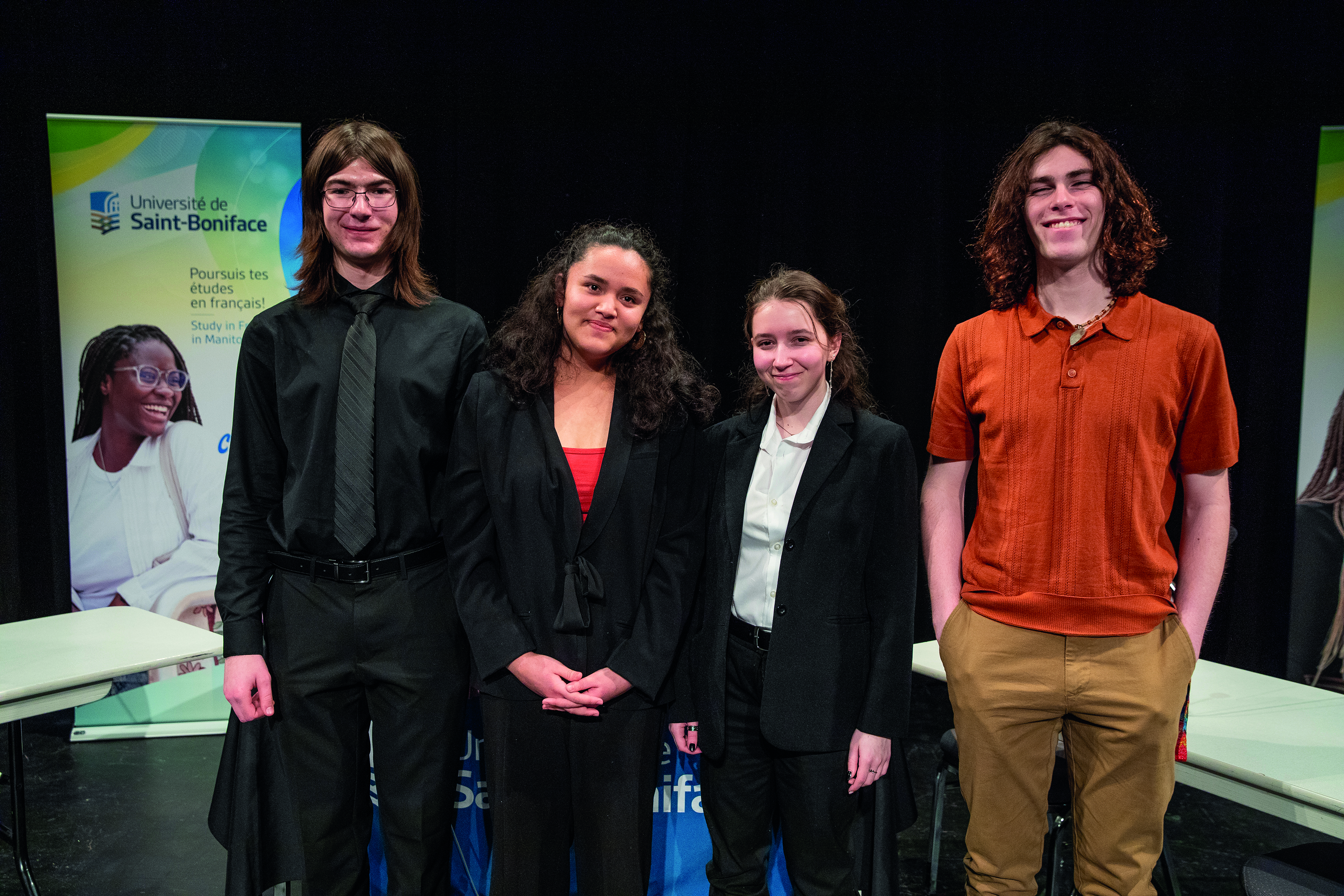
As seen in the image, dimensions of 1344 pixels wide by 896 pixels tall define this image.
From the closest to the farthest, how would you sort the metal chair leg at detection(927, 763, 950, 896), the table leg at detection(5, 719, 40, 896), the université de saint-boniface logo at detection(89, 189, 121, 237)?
the table leg at detection(5, 719, 40, 896), the metal chair leg at detection(927, 763, 950, 896), the université de saint-boniface logo at detection(89, 189, 121, 237)

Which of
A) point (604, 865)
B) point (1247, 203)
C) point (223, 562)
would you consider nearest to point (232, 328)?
point (223, 562)

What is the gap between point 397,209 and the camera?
6.31 feet

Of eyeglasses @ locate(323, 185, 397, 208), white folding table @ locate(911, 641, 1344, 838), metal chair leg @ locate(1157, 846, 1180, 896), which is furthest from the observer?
metal chair leg @ locate(1157, 846, 1180, 896)

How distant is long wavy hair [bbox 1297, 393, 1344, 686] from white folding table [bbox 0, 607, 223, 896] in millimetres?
4416

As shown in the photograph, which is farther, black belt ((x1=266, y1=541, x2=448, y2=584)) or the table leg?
the table leg

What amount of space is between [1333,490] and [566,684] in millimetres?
3813

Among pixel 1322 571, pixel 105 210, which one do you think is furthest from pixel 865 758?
pixel 105 210

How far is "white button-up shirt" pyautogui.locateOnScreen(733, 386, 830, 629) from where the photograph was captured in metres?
1.78

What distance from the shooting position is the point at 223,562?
6.15ft

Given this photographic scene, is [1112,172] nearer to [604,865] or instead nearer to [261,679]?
[604,865]

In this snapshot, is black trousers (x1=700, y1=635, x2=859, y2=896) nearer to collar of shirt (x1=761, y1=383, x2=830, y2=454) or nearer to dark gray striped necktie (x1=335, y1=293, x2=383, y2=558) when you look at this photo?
collar of shirt (x1=761, y1=383, x2=830, y2=454)

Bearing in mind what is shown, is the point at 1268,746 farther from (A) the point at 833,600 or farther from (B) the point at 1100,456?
(A) the point at 833,600

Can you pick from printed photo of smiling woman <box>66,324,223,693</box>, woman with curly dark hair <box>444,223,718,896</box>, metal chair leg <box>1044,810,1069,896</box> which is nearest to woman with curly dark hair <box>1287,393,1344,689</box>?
metal chair leg <box>1044,810,1069,896</box>

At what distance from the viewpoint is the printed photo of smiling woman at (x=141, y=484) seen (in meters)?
3.56
